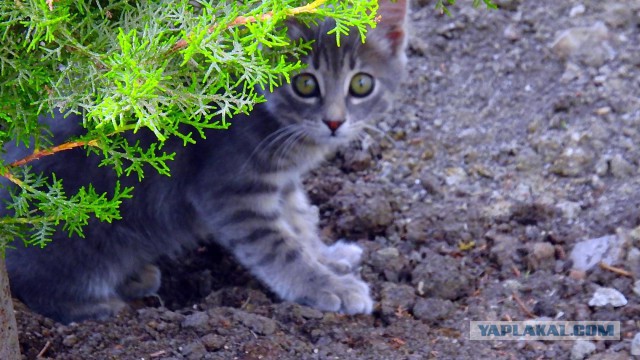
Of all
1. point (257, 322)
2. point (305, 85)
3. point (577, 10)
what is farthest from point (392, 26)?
point (577, 10)

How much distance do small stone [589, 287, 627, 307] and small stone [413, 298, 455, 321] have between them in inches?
16.6

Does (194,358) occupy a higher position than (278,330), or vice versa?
(278,330)

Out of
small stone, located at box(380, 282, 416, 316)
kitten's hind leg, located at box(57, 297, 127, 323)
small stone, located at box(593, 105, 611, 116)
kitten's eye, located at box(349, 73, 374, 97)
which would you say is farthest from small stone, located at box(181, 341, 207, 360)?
small stone, located at box(593, 105, 611, 116)

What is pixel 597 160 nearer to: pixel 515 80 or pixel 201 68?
pixel 515 80

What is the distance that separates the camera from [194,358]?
93.9 inches

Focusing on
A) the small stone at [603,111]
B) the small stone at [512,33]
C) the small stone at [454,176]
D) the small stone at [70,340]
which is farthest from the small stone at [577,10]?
the small stone at [70,340]

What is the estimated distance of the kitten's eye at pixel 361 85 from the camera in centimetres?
287

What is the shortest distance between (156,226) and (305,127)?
619mm

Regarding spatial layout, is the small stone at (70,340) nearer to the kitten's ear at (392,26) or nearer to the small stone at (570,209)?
the kitten's ear at (392,26)

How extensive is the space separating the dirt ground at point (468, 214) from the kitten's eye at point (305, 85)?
2.00 ft

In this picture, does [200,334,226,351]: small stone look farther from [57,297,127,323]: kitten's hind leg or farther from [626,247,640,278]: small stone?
[626,247,640,278]: small stone

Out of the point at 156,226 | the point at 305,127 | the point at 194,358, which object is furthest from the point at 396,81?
the point at 194,358

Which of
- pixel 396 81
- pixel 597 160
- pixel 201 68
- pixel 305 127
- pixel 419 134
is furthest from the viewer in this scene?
pixel 419 134

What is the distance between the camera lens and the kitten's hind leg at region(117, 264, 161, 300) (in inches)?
119
